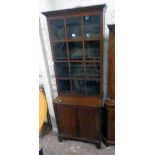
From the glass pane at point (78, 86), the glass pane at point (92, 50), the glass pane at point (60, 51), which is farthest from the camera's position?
the glass pane at point (78, 86)

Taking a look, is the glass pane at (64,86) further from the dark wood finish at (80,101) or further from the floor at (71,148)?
the floor at (71,148)

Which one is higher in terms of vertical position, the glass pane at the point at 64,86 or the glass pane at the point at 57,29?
the glass pane at the point at 57,29

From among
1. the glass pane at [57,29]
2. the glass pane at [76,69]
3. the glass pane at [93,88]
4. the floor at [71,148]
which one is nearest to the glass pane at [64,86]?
the glass pane at [76,69]

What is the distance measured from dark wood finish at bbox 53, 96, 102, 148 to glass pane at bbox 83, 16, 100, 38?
804 millimetres

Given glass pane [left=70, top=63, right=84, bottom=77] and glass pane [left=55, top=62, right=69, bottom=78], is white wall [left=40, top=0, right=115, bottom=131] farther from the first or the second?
glass pane [left=70, top=63, right=84, bottom=77]

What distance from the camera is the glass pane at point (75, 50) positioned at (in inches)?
70.1

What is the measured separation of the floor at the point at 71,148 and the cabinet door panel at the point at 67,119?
0.18 meters

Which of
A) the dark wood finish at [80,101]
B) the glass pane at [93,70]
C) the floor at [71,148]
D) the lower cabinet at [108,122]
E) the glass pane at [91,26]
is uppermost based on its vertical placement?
the glass pane at [91,26]

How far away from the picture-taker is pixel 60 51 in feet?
6.15

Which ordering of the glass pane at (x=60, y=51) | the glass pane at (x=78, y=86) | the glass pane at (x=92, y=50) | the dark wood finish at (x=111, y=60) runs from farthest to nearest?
the glass pane at (x=78, y=86), the glass pane at (x=60, y=51), the glass pane at (x=92, y=50), the dark wood finish at (x=111, y=60)

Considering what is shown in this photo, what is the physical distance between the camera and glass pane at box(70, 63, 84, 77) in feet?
6.10

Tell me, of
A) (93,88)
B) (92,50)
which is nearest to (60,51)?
(92,50)
